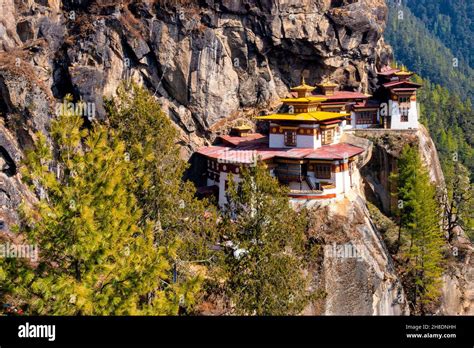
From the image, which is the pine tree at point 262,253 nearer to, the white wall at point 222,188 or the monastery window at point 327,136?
the white wall at point 222,188

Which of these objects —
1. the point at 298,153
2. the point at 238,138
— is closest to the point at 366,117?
the point at 238,138

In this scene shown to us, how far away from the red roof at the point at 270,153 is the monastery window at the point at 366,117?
11784mm

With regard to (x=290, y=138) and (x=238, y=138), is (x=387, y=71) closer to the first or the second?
(x=238, y=138)

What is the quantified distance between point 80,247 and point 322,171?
2355 cm

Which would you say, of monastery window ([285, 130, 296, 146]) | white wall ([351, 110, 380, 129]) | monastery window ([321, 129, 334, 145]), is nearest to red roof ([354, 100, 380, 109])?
white wall ([351, 110, 380, 129])

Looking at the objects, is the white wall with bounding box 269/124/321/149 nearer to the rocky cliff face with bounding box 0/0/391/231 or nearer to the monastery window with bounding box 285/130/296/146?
the monastery window with bounding box 285/130/296/146

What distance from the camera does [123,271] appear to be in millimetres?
14109

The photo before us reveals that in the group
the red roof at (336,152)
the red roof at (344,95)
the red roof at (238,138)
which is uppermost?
Result: the red roof at (344,95)

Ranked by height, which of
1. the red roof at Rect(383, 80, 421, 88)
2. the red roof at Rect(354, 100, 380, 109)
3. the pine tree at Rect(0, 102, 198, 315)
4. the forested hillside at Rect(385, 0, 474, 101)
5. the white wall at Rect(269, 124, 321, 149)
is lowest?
the pine tree at Rect(0, 102, 198, 315)

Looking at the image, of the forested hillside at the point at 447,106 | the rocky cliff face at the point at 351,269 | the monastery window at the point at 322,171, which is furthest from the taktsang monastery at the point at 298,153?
the forested hillside at the point at 447,106

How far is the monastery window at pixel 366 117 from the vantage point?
49594 mm

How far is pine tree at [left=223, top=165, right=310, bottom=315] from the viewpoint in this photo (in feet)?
65.8

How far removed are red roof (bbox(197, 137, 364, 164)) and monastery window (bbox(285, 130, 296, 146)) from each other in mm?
724

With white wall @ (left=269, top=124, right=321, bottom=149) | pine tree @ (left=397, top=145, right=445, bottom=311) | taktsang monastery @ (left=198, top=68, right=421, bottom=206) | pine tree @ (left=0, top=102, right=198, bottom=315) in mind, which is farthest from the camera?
white wall @ (left=269, top=124, right=321, bottom=149)
